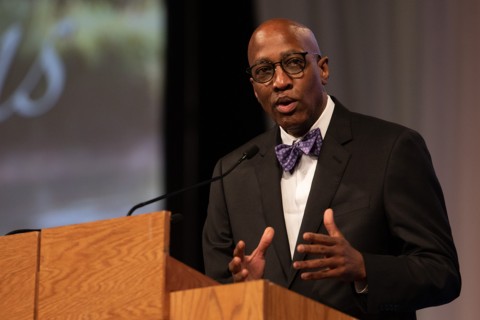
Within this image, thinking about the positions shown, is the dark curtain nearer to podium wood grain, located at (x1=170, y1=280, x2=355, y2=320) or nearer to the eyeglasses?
the eyeglasses

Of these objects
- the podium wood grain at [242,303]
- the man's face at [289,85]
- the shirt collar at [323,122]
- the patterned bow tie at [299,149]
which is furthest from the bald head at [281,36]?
the podium wood grain at [242,303]

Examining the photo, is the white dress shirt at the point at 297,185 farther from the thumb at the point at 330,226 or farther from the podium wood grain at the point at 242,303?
the podium wood grain at the point at 242,303

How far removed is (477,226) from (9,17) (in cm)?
279

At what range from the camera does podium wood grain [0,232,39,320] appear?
245cm

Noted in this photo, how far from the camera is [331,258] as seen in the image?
→ 8.02 ft

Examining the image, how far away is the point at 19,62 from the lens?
5234 millimetres

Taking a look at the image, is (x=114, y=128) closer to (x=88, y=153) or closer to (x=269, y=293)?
(x=88, y=153)

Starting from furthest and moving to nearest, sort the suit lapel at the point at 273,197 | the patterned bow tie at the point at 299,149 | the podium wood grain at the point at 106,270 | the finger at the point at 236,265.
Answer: the patterned bow tie at the point at 299,149 → the suit lapel at the point at 273,197 → the finger at the point at 236,265 → the podium wood grain at the point at 106,270

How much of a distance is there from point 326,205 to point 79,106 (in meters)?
2.58

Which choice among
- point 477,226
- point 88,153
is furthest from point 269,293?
point 88,153

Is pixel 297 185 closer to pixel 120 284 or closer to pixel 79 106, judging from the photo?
pixel 120 284

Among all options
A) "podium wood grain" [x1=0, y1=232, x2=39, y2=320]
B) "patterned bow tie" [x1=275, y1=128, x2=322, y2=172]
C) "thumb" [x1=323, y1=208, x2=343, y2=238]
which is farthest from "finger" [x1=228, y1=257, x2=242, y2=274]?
"patterned bow tie" [x1=275, y1=128, x2=322, y2=172]

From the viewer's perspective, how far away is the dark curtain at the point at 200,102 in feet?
17.2

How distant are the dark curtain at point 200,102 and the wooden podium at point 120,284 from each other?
2721 millimetres
